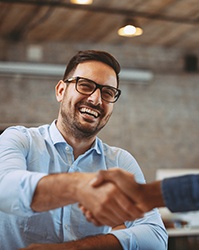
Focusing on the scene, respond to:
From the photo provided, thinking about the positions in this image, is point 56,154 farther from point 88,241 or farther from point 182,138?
point 182,138

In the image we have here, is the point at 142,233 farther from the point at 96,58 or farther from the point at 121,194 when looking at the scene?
the point at 96,58

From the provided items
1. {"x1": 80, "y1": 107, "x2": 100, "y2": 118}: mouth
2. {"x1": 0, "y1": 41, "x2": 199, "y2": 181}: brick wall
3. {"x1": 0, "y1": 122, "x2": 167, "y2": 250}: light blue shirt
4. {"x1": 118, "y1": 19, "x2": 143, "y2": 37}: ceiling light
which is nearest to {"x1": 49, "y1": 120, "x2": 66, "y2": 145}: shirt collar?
{"x1": 0, "y1": 122, "x2": 167, "y2": 250}: light blue shirt

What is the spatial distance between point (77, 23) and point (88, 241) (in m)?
4.56

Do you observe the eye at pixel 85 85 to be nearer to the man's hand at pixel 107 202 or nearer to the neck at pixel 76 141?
the neck at pixel 76 141

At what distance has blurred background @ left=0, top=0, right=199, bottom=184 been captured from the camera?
5410mm

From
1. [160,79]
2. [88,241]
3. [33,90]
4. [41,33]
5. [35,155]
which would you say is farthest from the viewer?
[160,79]

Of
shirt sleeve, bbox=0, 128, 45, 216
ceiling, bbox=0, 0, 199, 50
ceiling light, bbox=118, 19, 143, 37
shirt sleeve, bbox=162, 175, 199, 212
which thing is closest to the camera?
shirt sleeve, bbox=162, 175, 199, 212

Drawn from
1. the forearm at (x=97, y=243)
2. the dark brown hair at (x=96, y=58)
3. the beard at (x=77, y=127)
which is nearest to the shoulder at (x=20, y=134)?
the beard at (x=77, y=127)

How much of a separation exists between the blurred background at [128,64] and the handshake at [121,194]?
4.01 meters

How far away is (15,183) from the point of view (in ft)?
4.53

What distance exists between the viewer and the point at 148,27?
20.2 ft

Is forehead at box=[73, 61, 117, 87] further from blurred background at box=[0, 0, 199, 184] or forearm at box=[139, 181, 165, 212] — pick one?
blurred background at box=[0, 0, 199, 184]

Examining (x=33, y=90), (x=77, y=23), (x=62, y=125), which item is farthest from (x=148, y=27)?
(x=62, y=125)

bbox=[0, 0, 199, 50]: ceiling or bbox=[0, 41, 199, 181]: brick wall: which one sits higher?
bbox=[0, 0, 199, 50]: ceiling
